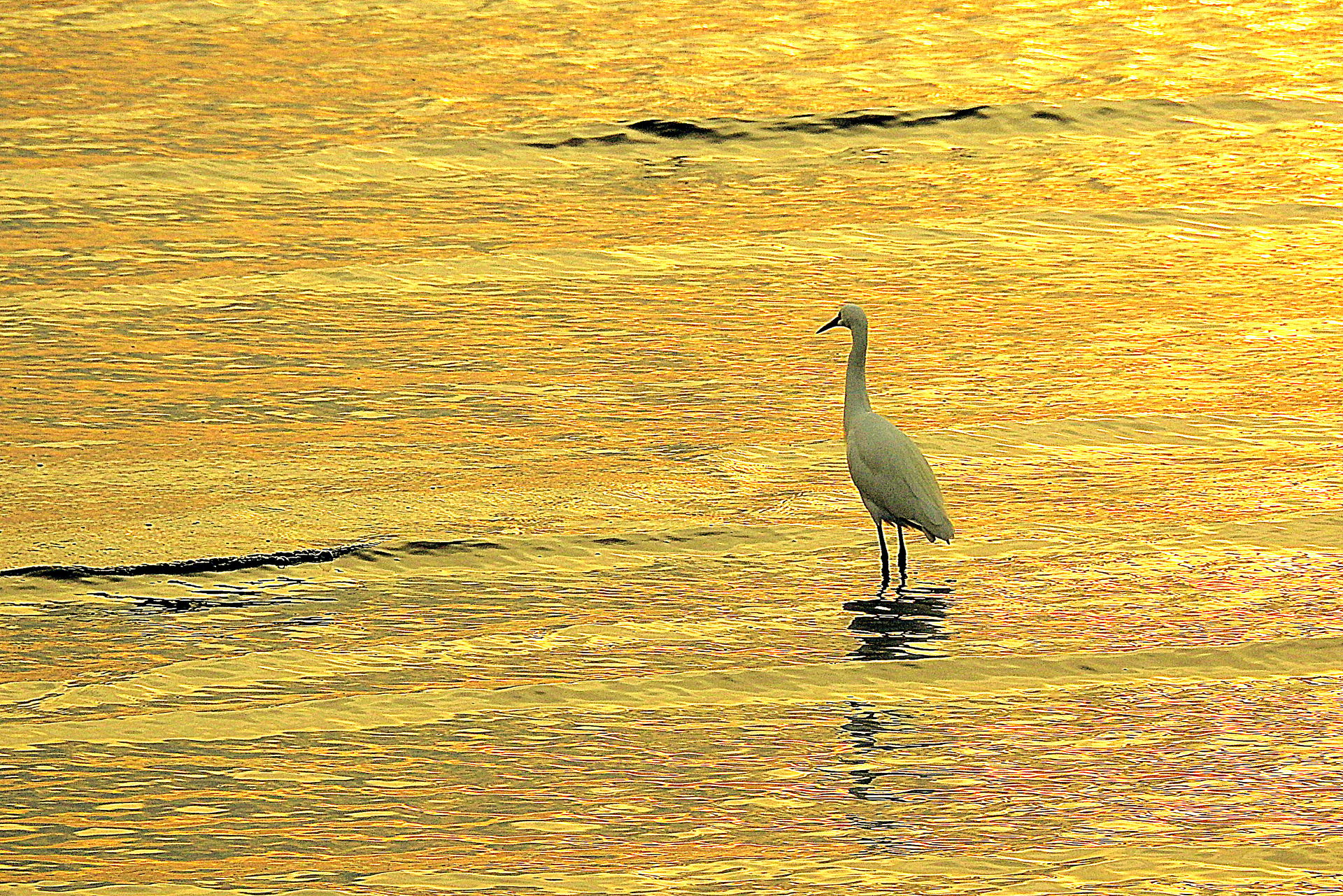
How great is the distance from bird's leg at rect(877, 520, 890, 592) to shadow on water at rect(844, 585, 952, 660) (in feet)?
0.18

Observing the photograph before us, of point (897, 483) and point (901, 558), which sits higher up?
point (897, 483)

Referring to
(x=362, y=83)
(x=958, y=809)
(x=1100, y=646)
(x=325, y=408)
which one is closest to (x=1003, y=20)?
(x=362, y=83)

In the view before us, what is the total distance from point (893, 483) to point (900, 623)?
0.42 metres

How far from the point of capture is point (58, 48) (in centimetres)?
894

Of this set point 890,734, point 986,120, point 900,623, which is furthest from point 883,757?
point 986,120

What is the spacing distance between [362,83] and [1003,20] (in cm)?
266

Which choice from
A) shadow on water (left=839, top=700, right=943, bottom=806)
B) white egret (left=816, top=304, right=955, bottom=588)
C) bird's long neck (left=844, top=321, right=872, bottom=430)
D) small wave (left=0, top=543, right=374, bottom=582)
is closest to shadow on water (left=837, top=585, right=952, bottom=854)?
shadow on water (left=839, top=700, right=943, bottom=806)

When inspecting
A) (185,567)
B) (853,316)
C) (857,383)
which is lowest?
(185,567)

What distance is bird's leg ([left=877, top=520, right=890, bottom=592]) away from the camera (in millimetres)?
5062

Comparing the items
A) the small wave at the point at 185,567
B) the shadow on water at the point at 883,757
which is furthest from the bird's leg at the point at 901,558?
the small wave at the point at 185,567

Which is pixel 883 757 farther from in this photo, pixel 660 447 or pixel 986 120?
pixel 986 120

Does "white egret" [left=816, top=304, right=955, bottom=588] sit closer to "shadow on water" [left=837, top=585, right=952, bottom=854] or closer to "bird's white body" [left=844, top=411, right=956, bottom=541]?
"bird's white body" [left=844, top=411, right=956, bottom=541]

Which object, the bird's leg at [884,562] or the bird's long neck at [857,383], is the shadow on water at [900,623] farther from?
the bird's long neck at [857,383]

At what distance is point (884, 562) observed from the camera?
5121mm
